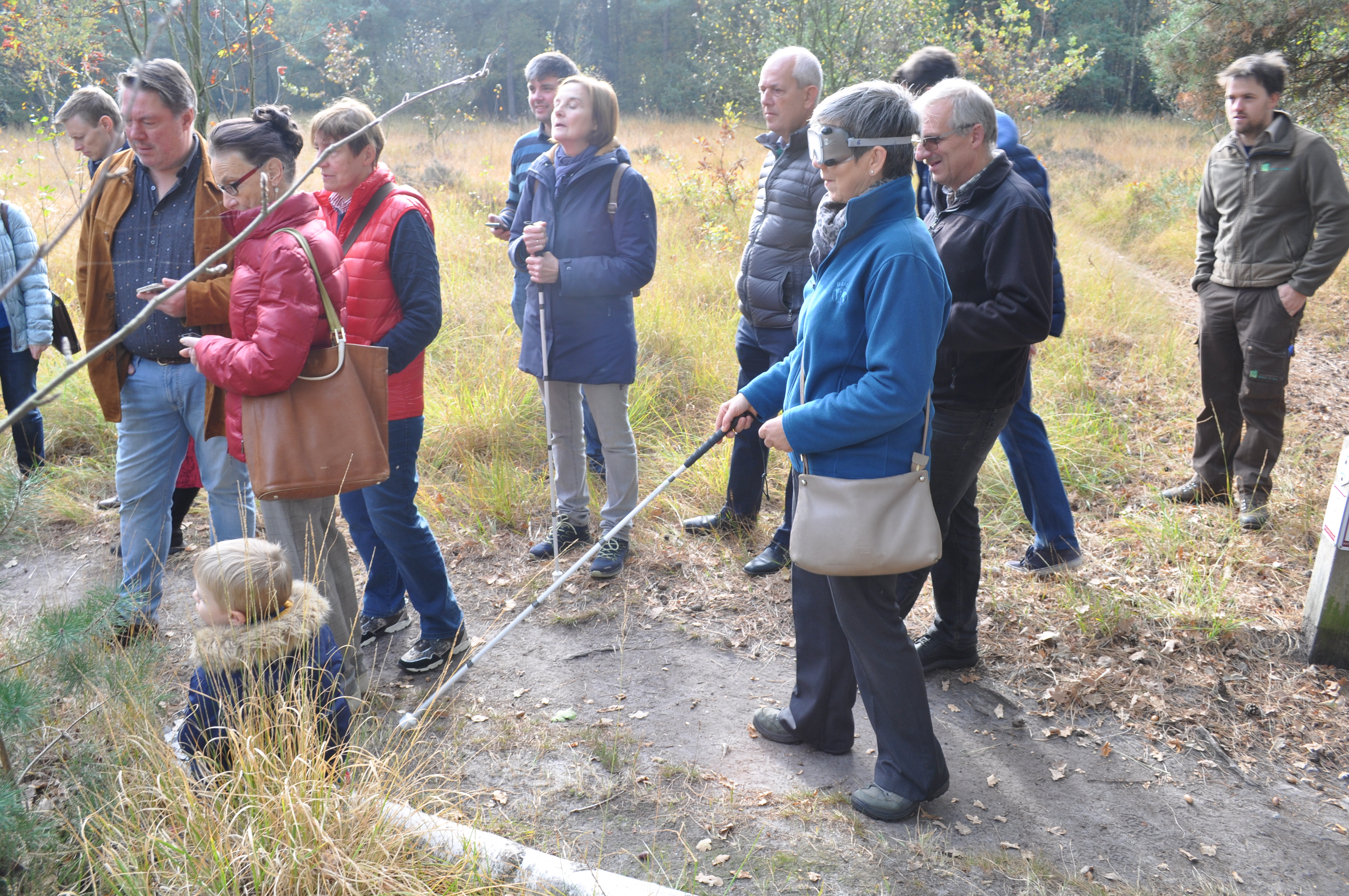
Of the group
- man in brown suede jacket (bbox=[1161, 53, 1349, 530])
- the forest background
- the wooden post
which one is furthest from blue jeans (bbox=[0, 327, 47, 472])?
man in brown suede jacket (bbox=[1161, 53, 1349, 530])

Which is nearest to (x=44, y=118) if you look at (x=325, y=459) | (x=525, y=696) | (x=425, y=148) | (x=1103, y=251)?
(x=325, y=459)

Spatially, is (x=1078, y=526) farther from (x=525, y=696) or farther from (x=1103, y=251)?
(x=1103, y=251)

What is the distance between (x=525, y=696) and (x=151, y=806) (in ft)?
5.14

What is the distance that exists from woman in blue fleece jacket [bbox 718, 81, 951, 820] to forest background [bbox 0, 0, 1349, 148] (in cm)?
161

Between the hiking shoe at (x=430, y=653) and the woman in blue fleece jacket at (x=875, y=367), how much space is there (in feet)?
5.30

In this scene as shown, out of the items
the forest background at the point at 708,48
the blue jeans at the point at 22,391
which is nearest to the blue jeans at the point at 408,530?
the forest background at the point at 708,48

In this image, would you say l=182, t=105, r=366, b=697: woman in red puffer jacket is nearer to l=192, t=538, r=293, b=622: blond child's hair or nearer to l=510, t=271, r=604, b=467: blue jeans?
l=192, t=538, r=293, b=622: blond child's hair

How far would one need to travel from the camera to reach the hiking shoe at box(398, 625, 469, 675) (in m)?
3.67

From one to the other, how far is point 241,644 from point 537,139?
3.92 metres

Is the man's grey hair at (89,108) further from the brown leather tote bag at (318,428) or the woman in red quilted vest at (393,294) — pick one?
the brown leather tote bag at (318,428)

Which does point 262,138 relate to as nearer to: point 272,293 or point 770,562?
point 272,293

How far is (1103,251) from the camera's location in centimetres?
1154

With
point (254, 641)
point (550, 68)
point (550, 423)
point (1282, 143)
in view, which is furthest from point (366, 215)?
point (1282, 143)

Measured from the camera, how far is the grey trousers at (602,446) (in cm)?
448
